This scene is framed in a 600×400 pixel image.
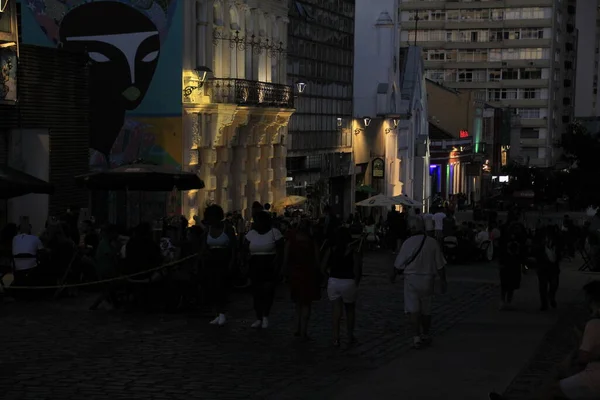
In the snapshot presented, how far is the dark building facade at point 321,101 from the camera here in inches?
1917

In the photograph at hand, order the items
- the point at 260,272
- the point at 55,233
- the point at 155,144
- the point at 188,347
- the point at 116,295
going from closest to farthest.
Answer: the point at 188,347
the point at 260,272
the point at 116,295
the point at 55,233
the point at 155,144

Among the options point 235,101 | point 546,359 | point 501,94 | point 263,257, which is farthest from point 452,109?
point 546,359

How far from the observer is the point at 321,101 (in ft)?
175

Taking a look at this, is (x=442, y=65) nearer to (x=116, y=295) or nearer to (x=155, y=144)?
(x=155, y=144)

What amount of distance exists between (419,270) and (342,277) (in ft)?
3.09

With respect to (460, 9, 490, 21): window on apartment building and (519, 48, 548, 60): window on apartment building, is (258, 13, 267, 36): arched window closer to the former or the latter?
(460, 9, 490, 21): window on apartment building

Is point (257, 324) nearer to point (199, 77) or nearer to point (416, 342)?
point (416, 342)

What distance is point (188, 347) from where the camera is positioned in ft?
48.0

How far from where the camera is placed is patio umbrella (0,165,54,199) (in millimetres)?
21000

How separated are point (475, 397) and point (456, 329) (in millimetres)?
5281

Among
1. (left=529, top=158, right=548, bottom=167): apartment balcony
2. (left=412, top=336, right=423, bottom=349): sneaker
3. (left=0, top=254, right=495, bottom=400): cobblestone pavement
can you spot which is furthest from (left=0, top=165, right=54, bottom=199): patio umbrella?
(left=529, top=158, right=548, bottom=167): apartment balcony

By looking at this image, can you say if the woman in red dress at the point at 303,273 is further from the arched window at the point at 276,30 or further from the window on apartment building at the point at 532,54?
the window on apartment building at the point at 532,54

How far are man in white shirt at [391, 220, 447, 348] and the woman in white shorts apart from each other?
59 cm

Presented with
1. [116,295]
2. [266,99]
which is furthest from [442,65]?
[116,295]
